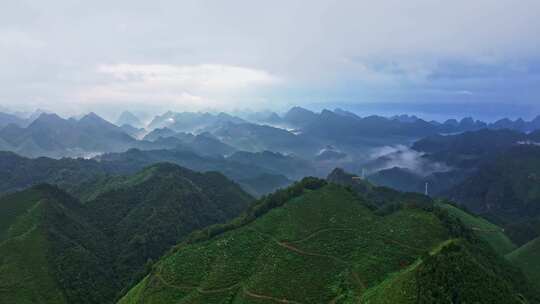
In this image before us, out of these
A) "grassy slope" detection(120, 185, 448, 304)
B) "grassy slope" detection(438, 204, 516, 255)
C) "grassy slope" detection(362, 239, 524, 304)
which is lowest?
"grassy slope" detection(438, 204, 516, 255)

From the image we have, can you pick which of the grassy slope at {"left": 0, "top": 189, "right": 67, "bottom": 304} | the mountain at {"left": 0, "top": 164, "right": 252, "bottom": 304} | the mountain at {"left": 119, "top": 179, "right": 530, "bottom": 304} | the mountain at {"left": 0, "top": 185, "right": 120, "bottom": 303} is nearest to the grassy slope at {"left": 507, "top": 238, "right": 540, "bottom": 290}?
the mountain at {"left": 119, "top": 179, "right": 530, "bottom": 304}

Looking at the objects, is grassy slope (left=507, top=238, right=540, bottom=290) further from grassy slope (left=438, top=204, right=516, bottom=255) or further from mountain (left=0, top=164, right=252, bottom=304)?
mountain (left=0, top=164, right=252, bottom=304)

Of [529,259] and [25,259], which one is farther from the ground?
[25,259]

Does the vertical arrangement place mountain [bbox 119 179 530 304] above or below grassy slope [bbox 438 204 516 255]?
A: above

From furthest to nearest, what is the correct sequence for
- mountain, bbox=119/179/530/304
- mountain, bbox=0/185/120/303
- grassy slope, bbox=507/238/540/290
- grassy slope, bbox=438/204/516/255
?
grassy slope, bbox=438/204/516/255 < grassy slope, bbox=507/238/540/290 < mountain, bbox=0/185/120/303 < mountain, bbox=119/179/530/304

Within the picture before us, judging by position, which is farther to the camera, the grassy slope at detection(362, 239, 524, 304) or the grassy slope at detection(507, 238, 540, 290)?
the grassy slope at detection(507, 238, 540, 290)

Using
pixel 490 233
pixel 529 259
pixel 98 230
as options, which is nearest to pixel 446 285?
pixel 529 259

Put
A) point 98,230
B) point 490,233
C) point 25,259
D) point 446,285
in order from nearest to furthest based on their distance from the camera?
point 446,285 < point 25,259 < point 98,230 < point 490,233

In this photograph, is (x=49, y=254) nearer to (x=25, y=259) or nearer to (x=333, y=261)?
(x=25, y=259)
